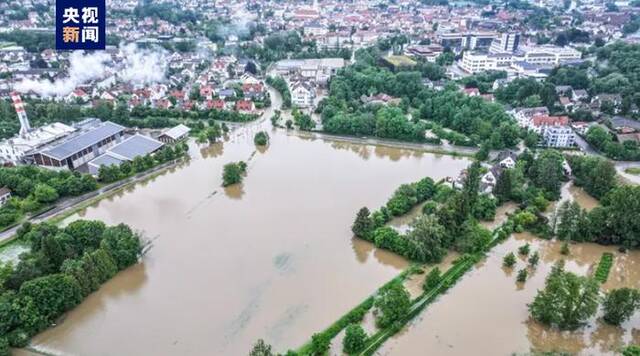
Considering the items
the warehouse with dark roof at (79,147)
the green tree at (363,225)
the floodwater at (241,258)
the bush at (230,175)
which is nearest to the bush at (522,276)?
the floodwater at (241,258)

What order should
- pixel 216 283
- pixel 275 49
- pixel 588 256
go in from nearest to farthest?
pixel 216 283 < pixel 588 256 < pixel 275 49

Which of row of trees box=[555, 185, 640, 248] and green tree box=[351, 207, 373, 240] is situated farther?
green tree box=[351, 207, 373, 240]

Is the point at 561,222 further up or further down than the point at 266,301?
further up

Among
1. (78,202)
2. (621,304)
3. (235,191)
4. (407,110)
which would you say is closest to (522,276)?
(621,304)

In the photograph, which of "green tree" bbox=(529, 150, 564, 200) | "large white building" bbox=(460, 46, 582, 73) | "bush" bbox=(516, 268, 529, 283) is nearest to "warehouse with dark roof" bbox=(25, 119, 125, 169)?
"bush" bbox=(516, 268, 529, 283)

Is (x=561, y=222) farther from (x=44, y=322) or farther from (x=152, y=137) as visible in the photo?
(x=152, y=137)

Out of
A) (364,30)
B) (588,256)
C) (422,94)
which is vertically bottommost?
(588,256)

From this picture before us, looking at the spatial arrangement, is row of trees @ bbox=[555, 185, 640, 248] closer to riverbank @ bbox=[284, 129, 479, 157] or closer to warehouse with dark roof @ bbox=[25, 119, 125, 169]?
riverbank @ bbox=[284, 129, 479, 157]

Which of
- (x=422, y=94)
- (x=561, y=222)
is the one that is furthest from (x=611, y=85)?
(x=561, y=222)

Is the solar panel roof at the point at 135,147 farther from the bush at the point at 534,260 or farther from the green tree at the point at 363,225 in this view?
the bush at the point at 534,260
